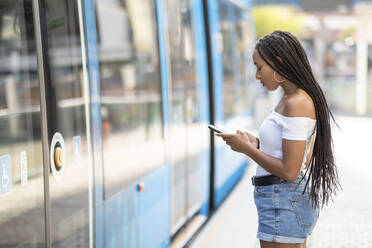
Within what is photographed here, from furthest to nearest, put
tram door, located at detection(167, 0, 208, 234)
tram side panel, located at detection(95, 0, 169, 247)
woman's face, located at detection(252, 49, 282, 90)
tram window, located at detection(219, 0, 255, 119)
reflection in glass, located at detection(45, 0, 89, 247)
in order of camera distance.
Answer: tram window, located at detection(219, 0, 255, 119) < tram door, located at detection(167, 0, 208, 234) < tram side panel, located at detection(95, 0, 169, 247) < reflection in glass, located at detection(45, 0, 89, 247) < woman's face, located at detection(252, 49, 282, 90)

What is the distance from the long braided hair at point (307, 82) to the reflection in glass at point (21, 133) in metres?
1.13

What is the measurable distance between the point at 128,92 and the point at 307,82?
184 cm

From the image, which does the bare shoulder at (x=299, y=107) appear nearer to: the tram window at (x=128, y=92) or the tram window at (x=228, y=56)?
the tram window at (x=128, y=92)

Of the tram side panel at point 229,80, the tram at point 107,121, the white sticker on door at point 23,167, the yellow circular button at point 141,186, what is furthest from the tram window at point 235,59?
the white sticker on door at point 23,167

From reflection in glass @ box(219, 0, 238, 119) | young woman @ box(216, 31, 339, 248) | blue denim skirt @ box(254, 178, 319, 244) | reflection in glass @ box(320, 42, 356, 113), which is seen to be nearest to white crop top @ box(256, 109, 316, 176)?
young woman @ box(216, 31, 339, 248)

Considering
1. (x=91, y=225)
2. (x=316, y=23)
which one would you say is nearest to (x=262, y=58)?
(x=91, y=225)

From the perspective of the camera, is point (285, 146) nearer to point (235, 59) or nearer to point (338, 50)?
point (235, 59)

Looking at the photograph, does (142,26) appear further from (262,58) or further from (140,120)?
(262,58)

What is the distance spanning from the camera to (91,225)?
3.35 metres

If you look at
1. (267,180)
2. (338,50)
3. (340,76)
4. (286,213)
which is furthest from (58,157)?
(338,50)

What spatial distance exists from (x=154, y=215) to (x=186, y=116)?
1330mm

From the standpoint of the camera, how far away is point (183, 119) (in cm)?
542

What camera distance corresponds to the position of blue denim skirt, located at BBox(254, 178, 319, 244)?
2.80 m

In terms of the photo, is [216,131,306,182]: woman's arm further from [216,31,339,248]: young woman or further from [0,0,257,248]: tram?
[0,0,257,248]: tram
